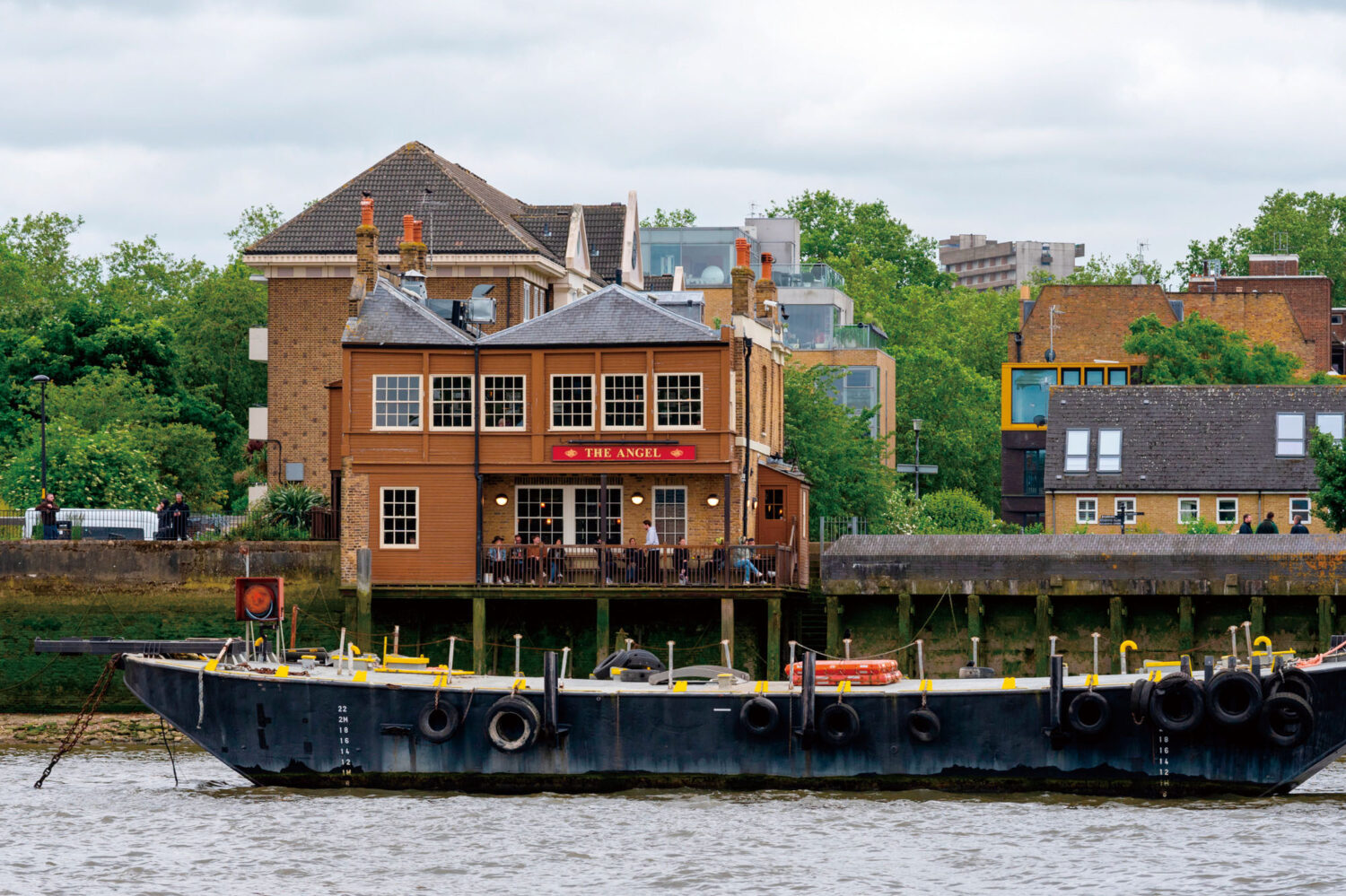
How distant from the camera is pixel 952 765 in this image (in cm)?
3300

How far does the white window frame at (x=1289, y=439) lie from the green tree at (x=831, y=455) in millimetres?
11568

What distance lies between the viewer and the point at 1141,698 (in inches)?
1267

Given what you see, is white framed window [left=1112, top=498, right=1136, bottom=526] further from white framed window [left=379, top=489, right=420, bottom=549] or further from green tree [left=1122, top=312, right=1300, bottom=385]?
white framed window [left=379, top=489, right=420, bottom=549]

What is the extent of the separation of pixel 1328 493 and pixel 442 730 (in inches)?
949

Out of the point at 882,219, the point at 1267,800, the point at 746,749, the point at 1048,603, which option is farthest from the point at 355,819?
the point at 882,219

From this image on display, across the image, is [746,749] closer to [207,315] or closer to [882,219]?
[207,315]

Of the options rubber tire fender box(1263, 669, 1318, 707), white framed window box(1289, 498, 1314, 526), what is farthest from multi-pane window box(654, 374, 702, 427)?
white framed window box(1289, 498, 1314, 526)

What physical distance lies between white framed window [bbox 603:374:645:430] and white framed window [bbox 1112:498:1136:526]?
17.9m

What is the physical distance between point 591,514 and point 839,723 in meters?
13.5

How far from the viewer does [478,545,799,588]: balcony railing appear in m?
43.7

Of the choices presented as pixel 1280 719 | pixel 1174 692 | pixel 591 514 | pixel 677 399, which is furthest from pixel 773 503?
pixel 1280 719

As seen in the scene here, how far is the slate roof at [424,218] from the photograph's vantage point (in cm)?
5516

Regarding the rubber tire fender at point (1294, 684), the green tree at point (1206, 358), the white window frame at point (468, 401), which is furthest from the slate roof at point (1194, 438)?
the rubber tire fender at point (1294, 684)

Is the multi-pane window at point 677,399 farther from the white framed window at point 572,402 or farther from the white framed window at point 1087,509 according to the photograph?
the white framed window at point 1087,509
